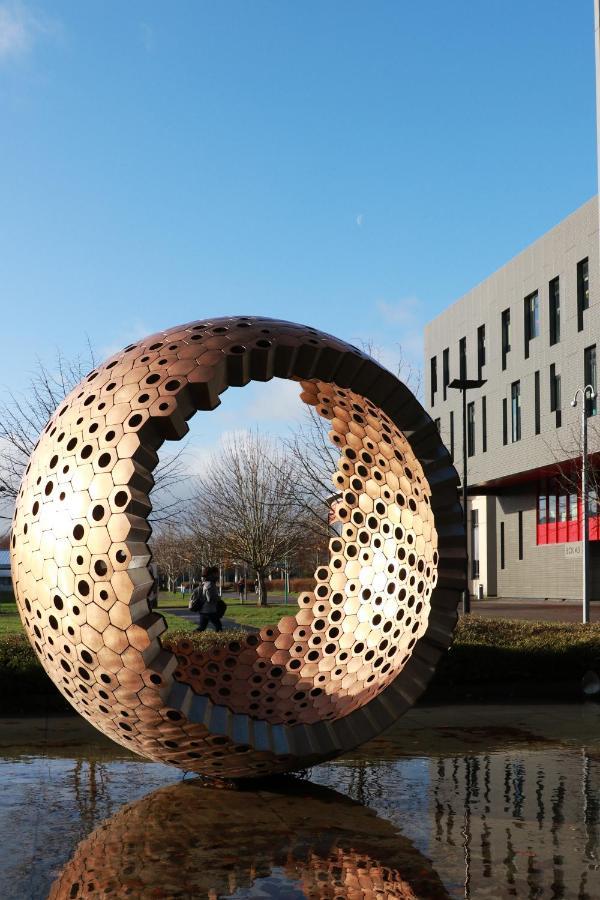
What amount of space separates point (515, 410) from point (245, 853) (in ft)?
145

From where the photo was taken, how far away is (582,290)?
40844 mm

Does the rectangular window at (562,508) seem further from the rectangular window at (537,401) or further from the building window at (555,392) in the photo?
the building window at (555,392)

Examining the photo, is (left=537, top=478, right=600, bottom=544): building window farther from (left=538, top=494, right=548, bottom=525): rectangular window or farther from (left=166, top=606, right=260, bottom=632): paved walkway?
(left=166, top=606, right=260, bottom=632): paved walkway

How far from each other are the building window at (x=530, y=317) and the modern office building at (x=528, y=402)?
1.9 inches

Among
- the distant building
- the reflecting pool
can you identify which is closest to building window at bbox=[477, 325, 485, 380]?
the distant building

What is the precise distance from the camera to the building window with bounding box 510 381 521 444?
156 ft

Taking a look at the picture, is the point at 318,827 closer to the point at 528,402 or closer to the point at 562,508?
the point at 528,402

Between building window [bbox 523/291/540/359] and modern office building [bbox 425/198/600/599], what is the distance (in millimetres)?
47

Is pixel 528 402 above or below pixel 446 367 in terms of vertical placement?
below

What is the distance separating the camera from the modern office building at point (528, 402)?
134 ft

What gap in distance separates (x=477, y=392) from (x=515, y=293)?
6920mm

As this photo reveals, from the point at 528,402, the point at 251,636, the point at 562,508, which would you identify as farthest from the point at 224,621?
the point at 562,508

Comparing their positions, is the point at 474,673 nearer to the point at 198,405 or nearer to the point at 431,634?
the point at 431,634

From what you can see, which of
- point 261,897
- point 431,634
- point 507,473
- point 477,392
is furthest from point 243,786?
point 477,392
